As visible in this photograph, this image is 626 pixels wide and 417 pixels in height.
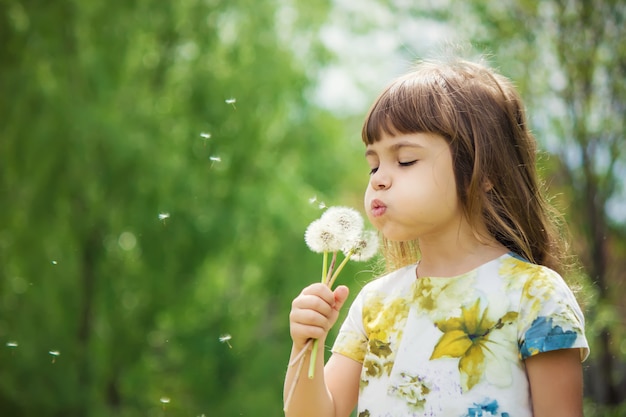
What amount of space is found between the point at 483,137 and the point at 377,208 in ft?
0.92

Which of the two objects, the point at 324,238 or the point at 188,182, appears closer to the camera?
the point at 324,238

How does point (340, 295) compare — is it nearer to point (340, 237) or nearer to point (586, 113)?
point (340, 237)

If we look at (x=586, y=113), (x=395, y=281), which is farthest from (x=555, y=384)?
(x=586, y=113)

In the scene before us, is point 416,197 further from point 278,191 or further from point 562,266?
point 278,191

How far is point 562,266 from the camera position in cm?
170

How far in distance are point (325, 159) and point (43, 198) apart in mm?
2797

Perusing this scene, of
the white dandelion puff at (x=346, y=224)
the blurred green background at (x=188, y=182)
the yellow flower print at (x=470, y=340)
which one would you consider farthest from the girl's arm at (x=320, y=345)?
the blurred green background at (x=188, y=182)

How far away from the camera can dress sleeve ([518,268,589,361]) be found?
4.51 feet

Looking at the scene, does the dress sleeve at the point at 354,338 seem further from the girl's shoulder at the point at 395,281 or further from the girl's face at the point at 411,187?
the girl's face at the point at 411,187

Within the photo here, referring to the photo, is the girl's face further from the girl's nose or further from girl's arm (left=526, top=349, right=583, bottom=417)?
girl's arm (left=526, top=349, right=583, bottom=417)

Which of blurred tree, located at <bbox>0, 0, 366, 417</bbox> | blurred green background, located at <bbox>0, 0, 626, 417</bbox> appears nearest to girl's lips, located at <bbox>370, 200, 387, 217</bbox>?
blurred green background, located at <bbox>0, 0, 626, 417</bbox>

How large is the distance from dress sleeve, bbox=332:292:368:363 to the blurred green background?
447 cm

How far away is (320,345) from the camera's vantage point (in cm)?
152

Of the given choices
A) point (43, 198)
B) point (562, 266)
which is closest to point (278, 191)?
point (43, 198)
